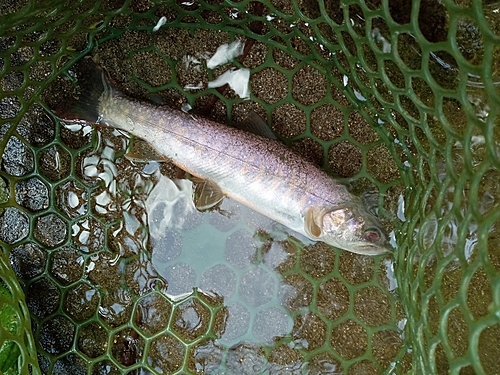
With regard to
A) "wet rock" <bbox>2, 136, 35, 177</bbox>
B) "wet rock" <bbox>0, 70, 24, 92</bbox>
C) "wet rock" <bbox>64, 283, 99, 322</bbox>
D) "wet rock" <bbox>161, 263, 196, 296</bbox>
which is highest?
"wet rock" <bbox>0, 70, 24, 92</bbox>

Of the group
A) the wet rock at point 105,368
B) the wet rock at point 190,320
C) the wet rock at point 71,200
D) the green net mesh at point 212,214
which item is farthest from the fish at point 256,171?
the wet rock at point 105,368

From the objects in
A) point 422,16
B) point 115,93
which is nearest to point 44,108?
point 115,93

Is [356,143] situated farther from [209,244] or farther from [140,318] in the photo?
[140,318]

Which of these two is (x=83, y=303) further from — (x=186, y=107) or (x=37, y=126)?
(x=186, y=107)

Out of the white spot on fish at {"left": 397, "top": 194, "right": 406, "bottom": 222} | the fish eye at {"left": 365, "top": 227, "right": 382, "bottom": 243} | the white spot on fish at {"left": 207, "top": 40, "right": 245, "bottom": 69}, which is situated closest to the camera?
the fish eye at {"left": 365, "top": 227, "right": 382, "bottom": 243}

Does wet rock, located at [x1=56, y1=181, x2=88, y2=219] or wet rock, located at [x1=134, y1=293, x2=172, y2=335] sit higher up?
wet rock, located at [x1=56, y1=181, x2=88, y2=219]

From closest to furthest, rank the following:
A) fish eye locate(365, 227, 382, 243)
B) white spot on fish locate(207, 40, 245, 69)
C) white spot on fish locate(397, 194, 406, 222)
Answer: fish eye locate(365, 227, 382, 243) < white spot on fish locate(397, 194, 406, 222) < white spot on fish locate(207, 40, 245, 69)

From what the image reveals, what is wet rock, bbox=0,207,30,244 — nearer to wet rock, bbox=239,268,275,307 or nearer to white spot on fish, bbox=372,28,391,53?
wet rock, bbox=239,268,275,307

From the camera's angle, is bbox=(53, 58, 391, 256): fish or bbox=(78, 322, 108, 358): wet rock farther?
bbox=(78, 322, 108, 358): wet rock

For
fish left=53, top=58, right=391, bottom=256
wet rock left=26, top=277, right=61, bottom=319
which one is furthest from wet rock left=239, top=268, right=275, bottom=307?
wet rock left=26, top=277, right=61, bottom=319
